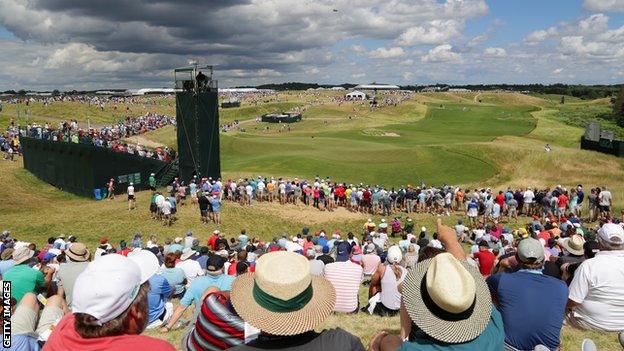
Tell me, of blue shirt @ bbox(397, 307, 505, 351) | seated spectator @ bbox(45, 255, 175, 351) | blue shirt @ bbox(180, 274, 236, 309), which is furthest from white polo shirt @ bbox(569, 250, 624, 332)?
seated spectator @ bbox(45, 255, 175, 351)

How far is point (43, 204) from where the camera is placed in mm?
28703

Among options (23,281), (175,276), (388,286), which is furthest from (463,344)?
(175,276)

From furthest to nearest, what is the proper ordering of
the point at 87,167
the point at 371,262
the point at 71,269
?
the point at 87,167
the point at 371,262
the point at 71,269

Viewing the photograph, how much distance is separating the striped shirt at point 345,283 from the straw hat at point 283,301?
5646 mm

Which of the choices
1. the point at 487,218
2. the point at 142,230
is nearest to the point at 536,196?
the point at 487,218

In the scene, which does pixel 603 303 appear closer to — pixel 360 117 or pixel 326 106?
pixel 360 117

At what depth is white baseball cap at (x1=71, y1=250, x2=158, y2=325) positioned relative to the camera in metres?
2.84

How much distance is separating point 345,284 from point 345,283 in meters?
0.02

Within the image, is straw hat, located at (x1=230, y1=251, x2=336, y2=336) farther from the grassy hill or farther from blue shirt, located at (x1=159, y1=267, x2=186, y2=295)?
blue shirt, located at (x1=159, y1=267, x2=186, y2=295)

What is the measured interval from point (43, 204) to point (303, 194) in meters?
15.5

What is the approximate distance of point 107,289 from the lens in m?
2.87

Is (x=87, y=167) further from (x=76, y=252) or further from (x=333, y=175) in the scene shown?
(x=76, y=252)

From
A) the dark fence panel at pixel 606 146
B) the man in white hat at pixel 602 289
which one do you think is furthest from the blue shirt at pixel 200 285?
the dark fence panel at pixel 606 146

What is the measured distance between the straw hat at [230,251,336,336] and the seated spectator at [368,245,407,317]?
540 cm
